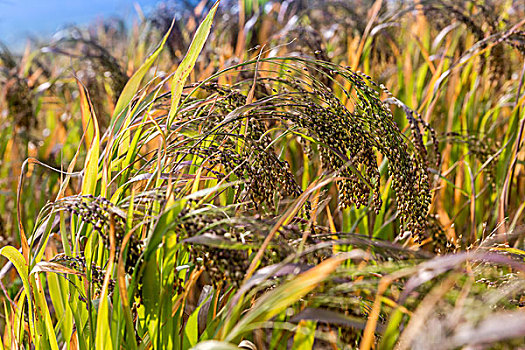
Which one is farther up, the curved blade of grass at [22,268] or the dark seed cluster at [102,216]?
the dark seed cluster at [102,216]

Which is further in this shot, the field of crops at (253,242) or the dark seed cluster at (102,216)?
the dark seed cluster at (102,216)

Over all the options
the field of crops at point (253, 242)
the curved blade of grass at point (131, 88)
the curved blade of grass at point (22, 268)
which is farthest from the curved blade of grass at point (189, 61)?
the curved blade of grass at point (22, 268)

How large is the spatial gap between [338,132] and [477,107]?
2.04m

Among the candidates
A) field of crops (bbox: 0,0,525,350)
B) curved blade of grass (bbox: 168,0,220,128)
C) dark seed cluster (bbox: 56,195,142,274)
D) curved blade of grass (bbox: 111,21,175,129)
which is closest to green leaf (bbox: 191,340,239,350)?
field of crops (bbox: 0,0,525,350)

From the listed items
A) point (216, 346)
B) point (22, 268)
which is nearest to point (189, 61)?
point (22, 268)

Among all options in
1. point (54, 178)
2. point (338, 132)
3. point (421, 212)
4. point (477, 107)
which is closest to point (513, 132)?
point (477, 107)

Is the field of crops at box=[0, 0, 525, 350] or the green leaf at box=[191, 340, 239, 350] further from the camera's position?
the field of crops at box=[0, 0, 525, 350]

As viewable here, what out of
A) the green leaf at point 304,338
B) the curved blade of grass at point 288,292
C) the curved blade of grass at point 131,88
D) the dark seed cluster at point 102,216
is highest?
the curved blade of grass at point 131,88

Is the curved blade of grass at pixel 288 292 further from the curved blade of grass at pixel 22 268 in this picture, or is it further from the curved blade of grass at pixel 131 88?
the curved blade of grass at pixel 131 88

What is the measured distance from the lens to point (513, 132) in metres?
2.27

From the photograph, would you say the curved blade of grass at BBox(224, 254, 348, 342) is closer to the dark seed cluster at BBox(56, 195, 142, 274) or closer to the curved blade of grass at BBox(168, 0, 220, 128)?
the dark seed cluster at BBox(56, 195, 142, 274)

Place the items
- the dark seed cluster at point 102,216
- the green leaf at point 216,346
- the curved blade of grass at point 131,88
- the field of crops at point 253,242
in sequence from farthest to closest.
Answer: the curved blade of grass at point 131,88
the dark seed cluster at point 102,216
the field of crops at point 253,242
the green leaf at point 216,346

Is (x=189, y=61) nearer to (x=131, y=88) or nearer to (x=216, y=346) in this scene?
(x=131, y=88)

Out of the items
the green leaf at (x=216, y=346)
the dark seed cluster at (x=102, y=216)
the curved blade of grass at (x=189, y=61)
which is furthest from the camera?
the curved blade of grass at (x=189, y=61)
